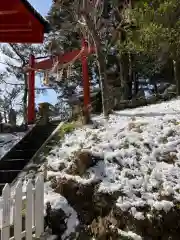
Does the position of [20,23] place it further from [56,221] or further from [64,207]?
[56,221]

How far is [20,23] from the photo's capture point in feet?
21.0

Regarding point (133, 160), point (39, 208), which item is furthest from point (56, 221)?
point (133, 160)

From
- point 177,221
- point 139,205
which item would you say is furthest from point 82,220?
point 177,221

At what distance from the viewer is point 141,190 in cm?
428

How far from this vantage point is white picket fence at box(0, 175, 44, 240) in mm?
3613

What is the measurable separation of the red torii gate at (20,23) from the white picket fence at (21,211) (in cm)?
321

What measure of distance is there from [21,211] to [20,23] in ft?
13.1

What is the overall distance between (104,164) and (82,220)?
957mm

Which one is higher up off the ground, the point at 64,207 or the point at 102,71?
the point at 102,71

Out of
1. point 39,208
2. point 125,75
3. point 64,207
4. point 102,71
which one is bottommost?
point 64,207

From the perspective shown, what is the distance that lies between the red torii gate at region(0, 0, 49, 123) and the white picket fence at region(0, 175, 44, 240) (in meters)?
3.21

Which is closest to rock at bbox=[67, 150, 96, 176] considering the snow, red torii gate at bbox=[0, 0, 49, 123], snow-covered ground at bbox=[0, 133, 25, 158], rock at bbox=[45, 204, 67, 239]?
the snow

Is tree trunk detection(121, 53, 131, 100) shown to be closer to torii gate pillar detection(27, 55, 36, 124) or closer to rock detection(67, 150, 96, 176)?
torii gate pillar detection(27, 55, 36, 124)

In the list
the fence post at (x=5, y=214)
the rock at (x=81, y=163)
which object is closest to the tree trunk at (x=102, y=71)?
the rock at (x=81, y=163)
